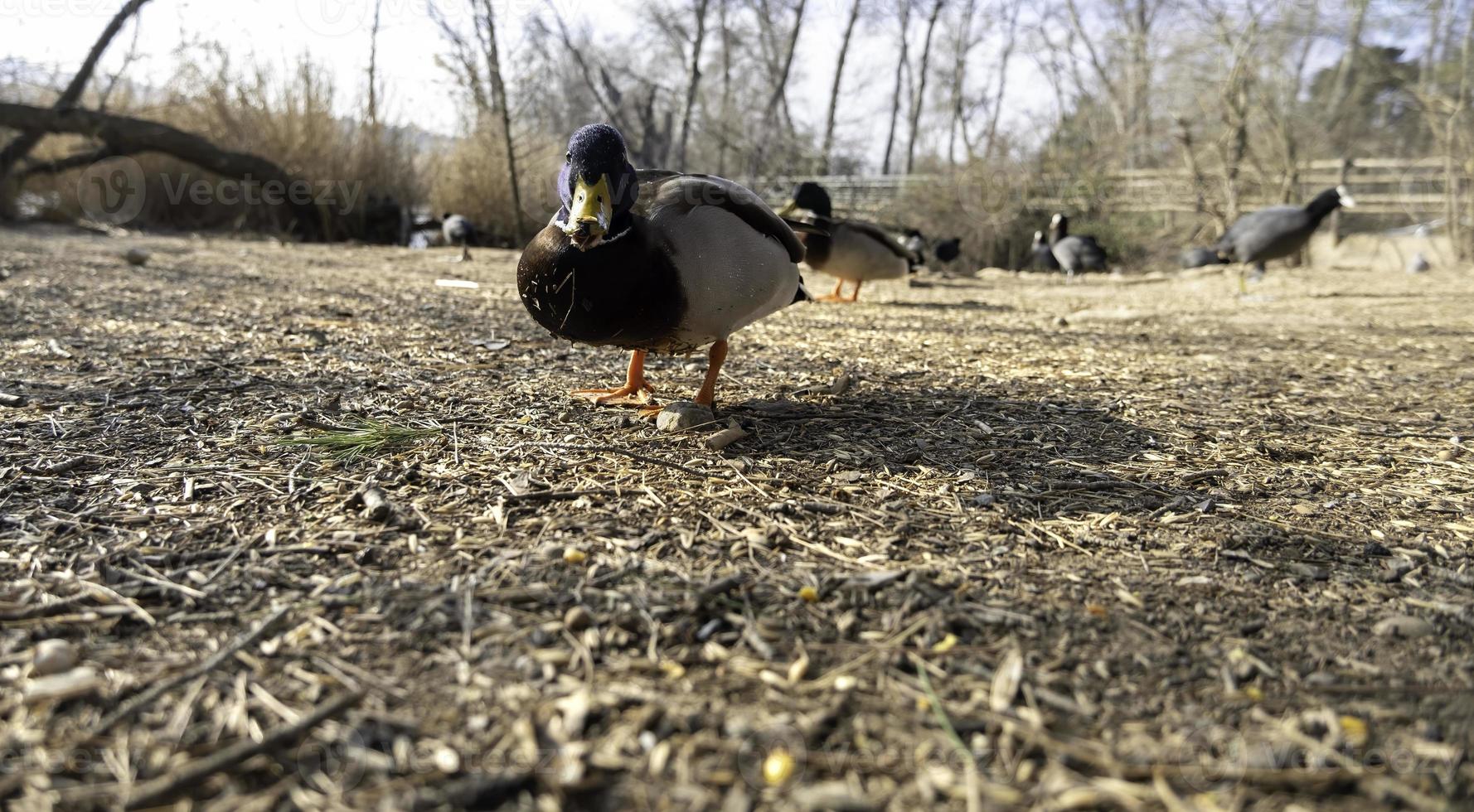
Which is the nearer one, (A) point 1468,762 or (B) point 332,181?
(A) point 1468,762

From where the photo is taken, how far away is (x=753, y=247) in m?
2.79

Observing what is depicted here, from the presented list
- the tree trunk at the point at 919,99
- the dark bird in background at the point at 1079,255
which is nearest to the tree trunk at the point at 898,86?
the tree trunk at the point at 919,99

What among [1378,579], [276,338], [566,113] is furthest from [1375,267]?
[566,113]

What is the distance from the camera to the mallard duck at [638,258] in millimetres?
2342

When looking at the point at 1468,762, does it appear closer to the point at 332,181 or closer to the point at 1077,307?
the point at 1077,307

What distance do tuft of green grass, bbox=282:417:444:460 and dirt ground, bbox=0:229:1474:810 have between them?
0.06 ft

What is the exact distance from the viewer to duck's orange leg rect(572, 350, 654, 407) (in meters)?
3.06

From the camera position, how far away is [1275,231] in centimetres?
886

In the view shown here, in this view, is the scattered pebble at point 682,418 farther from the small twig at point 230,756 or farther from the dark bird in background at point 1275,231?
the dark bird in background at point 1275,231

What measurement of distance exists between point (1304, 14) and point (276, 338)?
778 inches

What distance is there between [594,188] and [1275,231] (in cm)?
900

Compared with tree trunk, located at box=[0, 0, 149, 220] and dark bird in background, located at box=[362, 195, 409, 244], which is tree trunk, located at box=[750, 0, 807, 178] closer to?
dark bird in background, located at box=[362, 195, 409, 244]

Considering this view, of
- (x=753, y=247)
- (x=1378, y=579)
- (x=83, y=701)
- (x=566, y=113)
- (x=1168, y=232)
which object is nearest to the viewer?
(x=83, y=701)

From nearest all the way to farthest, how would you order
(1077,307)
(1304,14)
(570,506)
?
(570,506), (1077,307), (1304,14)
